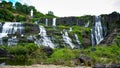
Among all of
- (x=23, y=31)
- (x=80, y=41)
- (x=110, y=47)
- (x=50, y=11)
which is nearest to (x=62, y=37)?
(x=80, y=41)

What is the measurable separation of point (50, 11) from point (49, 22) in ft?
147

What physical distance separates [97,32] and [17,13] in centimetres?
4704

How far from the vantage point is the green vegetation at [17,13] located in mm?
104075

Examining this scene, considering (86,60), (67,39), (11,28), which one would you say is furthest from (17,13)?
(86,60)

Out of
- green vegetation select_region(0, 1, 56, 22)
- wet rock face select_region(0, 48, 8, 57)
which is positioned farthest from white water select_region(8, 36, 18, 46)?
green vegetation select_region(0, 1, 56, 22)

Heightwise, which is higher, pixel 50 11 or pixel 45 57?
pixel 50 11

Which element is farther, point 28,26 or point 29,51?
point 28,26

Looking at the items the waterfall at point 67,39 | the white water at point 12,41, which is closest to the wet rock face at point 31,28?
the waterfall at point 67,39

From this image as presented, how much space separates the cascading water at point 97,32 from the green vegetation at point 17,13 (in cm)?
2161

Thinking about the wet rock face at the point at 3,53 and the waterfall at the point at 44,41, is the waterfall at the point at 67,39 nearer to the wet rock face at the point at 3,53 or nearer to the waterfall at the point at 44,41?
the waterfall at the point at 44,41

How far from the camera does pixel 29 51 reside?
60250mm

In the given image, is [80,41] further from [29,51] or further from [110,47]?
[29,51]

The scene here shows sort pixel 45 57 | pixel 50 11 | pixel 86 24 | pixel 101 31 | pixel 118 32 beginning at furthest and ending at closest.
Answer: pixel 50 11, pixel 86 24, pixel 101 31, pixel 118 32, pixel 45 57

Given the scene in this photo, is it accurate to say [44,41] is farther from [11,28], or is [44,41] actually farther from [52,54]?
[52,54]
